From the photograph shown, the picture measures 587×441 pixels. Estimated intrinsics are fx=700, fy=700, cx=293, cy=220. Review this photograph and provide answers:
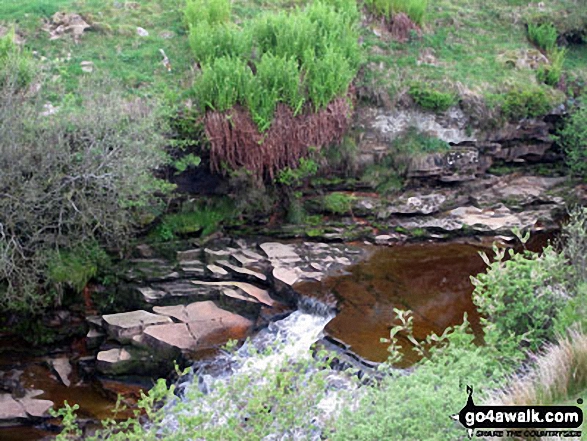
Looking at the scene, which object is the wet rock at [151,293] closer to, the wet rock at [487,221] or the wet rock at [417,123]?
the wet rock at [487,221]

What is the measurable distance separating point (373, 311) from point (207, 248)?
13.4 ft

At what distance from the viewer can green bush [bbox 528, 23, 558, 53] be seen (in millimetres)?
19562

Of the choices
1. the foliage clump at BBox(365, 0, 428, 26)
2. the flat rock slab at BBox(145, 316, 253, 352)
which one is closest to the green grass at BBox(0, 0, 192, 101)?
the foliage clump at BBox(365, 0, 428, 26)

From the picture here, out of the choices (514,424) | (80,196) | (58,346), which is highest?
(514,424)

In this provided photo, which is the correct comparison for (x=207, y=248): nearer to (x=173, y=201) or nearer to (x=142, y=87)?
(x=173, y=201)

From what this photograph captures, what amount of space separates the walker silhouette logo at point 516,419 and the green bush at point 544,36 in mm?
15062

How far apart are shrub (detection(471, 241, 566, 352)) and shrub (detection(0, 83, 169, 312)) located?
644cm

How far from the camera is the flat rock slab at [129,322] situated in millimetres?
12070

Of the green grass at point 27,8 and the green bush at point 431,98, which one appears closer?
the green bush at point 431,98

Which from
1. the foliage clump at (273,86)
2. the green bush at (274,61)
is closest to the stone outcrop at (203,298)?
the foliage clump at (273,86)

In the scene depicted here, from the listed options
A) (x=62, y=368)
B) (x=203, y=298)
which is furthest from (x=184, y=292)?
(x=62, y=368)

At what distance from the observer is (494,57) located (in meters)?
19.1

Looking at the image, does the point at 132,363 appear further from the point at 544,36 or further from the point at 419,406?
the point at 544,36

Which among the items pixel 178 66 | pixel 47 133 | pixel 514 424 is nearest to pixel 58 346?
pixel 47 133
